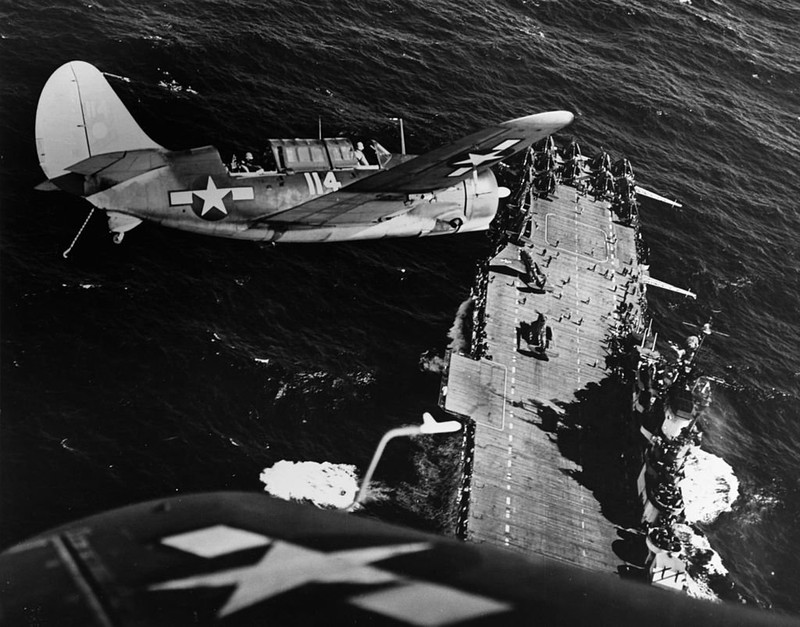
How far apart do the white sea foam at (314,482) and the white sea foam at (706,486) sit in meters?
28.1

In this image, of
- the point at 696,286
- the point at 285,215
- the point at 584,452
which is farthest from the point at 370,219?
the point at 696,286

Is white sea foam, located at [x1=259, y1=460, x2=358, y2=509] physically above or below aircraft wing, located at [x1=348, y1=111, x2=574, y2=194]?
below

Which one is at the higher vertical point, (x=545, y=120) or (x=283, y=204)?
(x=545, y=120)

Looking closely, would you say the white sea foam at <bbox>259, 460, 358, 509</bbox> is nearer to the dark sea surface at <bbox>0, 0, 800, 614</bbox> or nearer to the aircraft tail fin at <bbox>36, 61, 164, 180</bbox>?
the dark sea surface at <bbox>0, 0, 800, 614</bbox>

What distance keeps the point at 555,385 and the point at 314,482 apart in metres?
24.2

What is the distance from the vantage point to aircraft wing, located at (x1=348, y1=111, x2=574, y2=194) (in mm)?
56688

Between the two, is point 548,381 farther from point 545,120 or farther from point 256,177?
point 256,177

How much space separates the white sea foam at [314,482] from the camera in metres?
52.9

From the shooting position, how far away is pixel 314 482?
54.2 meters

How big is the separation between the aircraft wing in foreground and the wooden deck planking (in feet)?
151

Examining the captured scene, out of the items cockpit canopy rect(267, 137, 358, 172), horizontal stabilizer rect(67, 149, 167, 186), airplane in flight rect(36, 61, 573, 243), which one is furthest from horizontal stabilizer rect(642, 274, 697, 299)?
horizontal stabilizer rect(67, 149, 167, 186)

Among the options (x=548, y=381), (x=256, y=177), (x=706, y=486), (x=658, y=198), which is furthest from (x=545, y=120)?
(x=658, y=198)

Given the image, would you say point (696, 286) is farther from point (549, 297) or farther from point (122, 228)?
point (122, 228)

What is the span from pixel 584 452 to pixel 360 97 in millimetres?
54917
